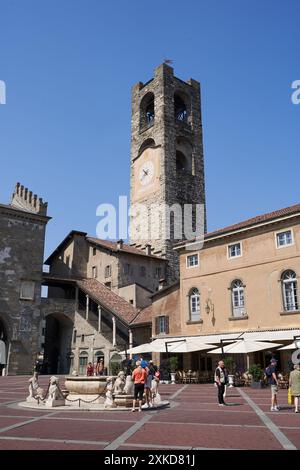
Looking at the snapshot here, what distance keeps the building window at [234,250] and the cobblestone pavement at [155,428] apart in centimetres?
1350

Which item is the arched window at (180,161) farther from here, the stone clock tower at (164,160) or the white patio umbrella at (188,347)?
the white patio umbrella at (188,347)

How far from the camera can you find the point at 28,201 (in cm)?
4262

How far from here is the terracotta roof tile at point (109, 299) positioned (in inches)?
1459

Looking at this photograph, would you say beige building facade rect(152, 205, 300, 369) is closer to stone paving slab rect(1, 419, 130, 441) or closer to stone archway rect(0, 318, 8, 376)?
stone archway rect(0, 318, 8, 376)

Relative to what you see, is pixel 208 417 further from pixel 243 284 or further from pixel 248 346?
pixel 243 284

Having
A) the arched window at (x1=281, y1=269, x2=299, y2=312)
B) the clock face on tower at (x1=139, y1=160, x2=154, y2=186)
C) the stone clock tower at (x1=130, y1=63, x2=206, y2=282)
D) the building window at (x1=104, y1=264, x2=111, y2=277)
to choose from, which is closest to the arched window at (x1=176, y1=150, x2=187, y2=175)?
the stone clock tower at (x1=130, y1=63, x2=206, y2=282)

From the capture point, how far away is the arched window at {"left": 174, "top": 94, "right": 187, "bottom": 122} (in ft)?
194

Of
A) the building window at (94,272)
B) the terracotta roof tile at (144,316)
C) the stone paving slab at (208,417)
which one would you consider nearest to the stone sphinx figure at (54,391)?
the stone paving slab at (208,417)

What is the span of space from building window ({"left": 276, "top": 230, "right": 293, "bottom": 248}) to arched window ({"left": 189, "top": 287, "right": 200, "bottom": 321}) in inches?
257

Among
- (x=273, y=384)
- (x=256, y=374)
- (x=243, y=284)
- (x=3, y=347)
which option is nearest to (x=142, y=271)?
(x=3, y=347)

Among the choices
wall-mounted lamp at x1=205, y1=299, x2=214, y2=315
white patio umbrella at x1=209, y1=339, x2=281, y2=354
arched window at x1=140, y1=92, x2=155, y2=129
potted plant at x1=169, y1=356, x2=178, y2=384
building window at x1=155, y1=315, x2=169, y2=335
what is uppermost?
arched window at x1=140, y1=92, x2=155, y2=129

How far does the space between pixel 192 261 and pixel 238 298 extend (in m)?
4.51
